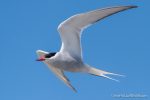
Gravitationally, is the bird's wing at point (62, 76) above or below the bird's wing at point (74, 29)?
below

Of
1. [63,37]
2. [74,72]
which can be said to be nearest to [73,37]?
[63,37]

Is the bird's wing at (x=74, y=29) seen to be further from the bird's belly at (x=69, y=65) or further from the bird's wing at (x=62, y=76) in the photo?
the bird's wing at (x=62, y=76)

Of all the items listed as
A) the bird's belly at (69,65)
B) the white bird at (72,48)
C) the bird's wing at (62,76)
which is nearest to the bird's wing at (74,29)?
the white bird at (72,48)

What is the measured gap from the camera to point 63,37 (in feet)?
26.5

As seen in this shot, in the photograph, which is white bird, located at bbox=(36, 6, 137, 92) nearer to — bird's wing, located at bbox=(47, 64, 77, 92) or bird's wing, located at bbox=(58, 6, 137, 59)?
bird's wing, located at bbox=(58, 6, 137, 59)

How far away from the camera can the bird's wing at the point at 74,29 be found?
24.9ft

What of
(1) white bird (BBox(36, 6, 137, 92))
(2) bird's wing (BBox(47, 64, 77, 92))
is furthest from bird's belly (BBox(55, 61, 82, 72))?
(2) bird's wing (BBox(47, 64, 77, 92))

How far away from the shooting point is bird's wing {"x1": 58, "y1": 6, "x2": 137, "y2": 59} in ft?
24.9

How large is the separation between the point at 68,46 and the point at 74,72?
24.9 inches

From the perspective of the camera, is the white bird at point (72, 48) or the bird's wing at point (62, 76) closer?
the white bird at point (72, 48)

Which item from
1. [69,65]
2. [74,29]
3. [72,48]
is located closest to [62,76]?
[72,48]

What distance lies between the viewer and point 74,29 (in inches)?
314

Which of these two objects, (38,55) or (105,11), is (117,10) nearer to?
(105,11)

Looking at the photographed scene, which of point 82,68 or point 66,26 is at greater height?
point 66,26
